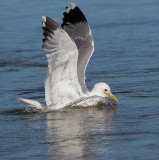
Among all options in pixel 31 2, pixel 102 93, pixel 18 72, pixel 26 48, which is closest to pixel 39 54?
pixel 26 48

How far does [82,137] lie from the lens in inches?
283

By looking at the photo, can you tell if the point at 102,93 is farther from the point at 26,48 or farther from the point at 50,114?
the point at 26,48

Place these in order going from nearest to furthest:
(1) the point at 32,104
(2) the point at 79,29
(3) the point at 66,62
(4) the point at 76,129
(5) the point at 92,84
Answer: (4) the point at 76,129
(3) the point at 66,62
(1) the point at 32,104
(2) the point at 79,29
(5) the point at 92,84

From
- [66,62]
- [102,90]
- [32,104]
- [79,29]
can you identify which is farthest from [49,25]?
[79,29]

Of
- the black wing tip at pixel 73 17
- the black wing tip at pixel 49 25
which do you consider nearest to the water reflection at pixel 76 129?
the black wing tip at pixel 49 25

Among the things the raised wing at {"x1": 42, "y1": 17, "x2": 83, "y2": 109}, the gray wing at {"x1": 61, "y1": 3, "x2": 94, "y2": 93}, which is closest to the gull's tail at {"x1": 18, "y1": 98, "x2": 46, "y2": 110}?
the raised wing at {"x1": 42, "y1": 17, "x2": 83, "y2": 109}

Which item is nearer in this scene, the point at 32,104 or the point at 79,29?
the point at 32,104

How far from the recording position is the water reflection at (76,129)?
6.52 meters

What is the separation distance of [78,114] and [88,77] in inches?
102

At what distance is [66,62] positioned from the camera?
8609 millimetres

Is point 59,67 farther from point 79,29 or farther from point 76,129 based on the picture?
point 79,29

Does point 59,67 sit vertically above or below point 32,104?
above

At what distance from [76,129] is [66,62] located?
1353mm

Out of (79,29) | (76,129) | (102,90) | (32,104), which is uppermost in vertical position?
(79,29)
